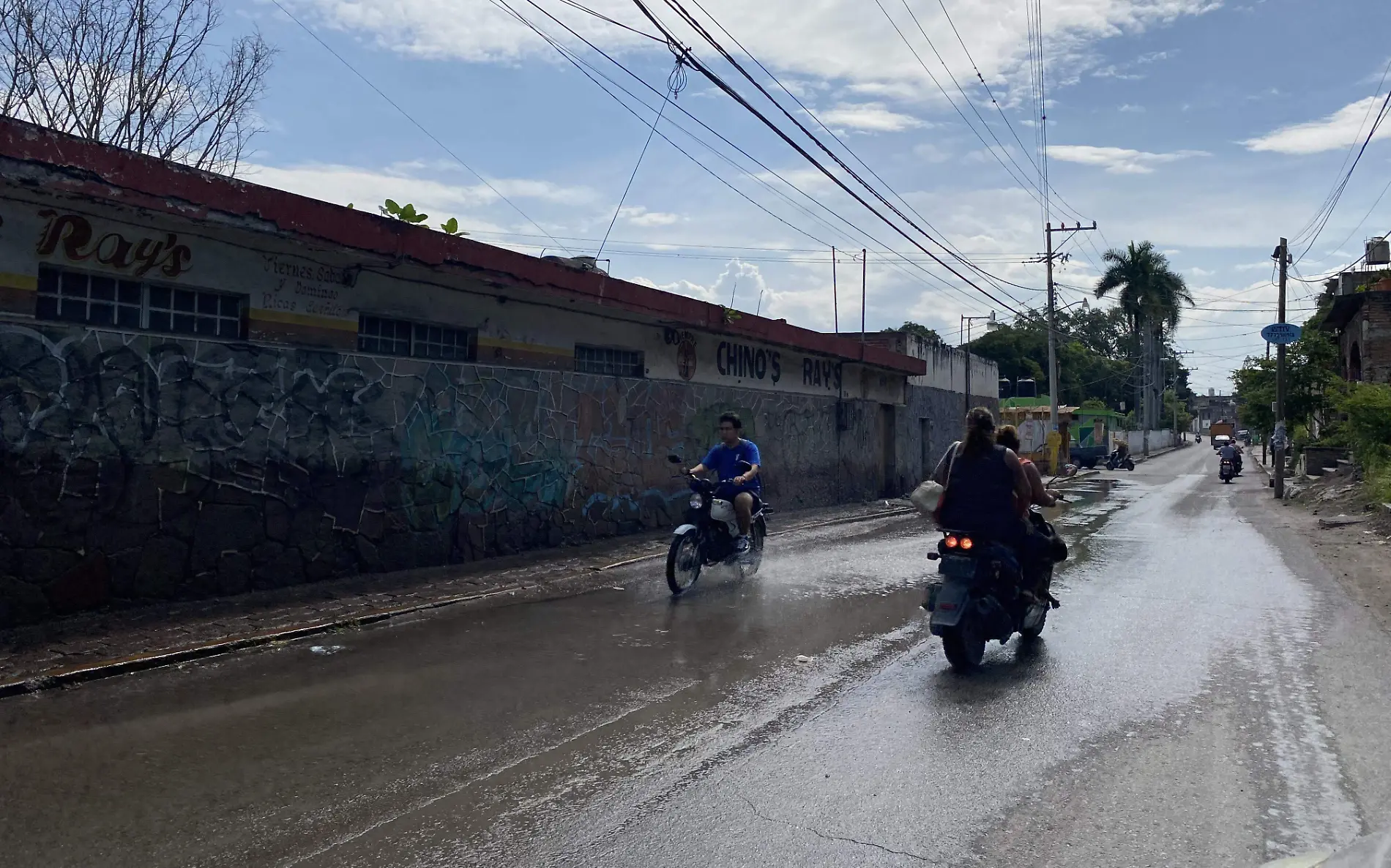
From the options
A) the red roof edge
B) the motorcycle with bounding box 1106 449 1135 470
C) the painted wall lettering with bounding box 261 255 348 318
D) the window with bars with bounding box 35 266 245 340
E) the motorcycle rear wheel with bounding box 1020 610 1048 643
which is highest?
the red roof edge

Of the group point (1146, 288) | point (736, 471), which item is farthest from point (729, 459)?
point (1146, 288)

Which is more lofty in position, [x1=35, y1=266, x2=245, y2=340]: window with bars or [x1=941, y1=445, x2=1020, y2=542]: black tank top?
[x1=35, y1=266, x2=245, y2=340]: window with bars

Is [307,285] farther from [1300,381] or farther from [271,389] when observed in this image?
[1300,381]

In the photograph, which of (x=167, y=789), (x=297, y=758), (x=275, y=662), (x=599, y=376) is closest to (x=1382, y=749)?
(x=297, y=758)

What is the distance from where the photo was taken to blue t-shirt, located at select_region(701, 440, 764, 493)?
10.5 meters

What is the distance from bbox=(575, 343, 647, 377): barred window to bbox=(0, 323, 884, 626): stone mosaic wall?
0.37 metres

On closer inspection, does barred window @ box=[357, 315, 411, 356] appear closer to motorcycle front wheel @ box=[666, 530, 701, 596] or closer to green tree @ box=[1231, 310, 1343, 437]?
motorcycle front wheel @ box=[666, 530, 701, 596]

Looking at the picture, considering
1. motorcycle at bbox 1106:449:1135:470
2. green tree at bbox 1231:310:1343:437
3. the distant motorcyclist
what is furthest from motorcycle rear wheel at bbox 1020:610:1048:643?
motorcycle at bbox 1106:449:1135:470

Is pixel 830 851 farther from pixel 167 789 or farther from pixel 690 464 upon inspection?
pixel 690 464

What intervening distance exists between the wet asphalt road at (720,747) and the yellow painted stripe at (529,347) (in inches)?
183

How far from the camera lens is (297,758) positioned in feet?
16.0

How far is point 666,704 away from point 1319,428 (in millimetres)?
37155

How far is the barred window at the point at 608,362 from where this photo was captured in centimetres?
1439

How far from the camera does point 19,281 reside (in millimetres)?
7555
